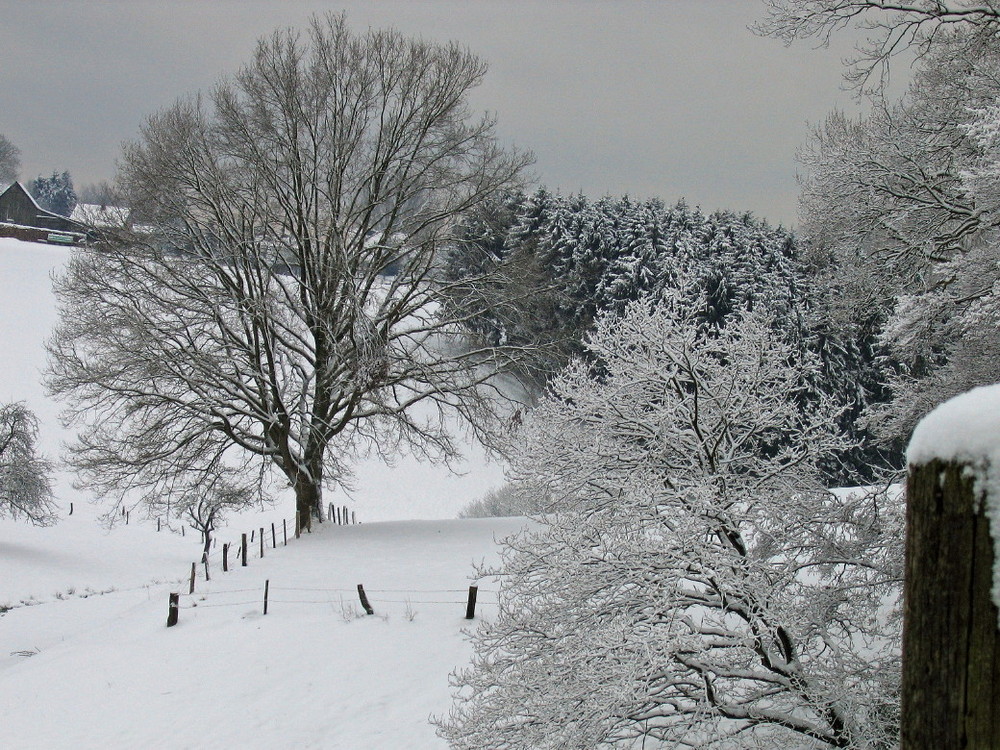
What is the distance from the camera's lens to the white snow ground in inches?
434

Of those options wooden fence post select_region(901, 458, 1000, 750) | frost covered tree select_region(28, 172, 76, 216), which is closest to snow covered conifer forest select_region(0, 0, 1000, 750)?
wooden fence post select_region(901, 458, 1000, 750)

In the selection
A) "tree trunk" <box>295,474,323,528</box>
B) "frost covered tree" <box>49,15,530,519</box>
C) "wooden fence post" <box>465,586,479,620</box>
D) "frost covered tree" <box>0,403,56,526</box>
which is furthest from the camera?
"frost covered tree" <box>0,403,56,526</box>

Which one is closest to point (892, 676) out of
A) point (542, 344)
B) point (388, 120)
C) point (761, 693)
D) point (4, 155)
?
point (761, 693)

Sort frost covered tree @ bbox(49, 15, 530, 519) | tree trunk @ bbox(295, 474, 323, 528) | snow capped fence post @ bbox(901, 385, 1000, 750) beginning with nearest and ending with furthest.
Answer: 1. snow capped fence post @ bbox(901, 385, 1000, 750)
2. frost covered tree @ bbox(49, 15, 530, 519)
3. tree trunk @ bbox(295, 474, 323, 528)

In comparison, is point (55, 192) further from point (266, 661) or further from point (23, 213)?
point (266, 661)

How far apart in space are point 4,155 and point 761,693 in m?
97.2

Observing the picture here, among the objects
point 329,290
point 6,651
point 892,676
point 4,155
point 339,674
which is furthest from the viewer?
point 4,155

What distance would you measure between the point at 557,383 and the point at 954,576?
24.4ft

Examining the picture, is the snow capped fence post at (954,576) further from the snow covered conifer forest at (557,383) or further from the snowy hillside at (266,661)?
the snowy hillside at (266,661)

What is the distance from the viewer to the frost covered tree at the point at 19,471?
85.0 feet

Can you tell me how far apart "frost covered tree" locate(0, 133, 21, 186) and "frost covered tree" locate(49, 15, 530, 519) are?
76.9 meters

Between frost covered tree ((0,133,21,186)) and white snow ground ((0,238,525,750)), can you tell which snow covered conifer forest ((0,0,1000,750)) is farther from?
frost covered tree ((0,133,21,186))

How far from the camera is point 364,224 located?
20.4 metres

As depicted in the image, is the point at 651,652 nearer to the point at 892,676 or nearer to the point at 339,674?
the point at 892,676
